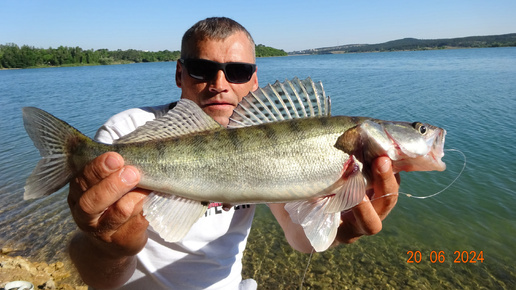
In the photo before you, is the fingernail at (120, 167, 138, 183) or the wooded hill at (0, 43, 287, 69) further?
the wooded hill at (0, 43, 287, 69)

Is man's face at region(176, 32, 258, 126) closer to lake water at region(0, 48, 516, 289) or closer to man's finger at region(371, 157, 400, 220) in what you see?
man's finger at region(371, 157, 400, 220)

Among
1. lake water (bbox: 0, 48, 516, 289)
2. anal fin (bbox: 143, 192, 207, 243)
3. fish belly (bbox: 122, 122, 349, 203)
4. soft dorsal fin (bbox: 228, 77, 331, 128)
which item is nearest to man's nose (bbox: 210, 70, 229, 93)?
soft dorsal fin (bbox: 228, 77, 331, 128)

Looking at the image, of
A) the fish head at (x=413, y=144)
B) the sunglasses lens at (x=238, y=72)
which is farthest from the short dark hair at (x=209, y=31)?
the fish head at (x=413, y=144)

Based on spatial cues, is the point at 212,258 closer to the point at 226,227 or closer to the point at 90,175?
the point at 226,227

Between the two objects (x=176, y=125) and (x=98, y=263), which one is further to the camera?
(x=98, y=263)

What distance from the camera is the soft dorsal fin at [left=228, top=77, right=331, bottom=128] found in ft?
8.98

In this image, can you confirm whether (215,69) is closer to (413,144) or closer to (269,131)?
(269,131)

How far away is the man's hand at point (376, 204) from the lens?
2643mm

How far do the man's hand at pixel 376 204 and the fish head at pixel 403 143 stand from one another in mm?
105

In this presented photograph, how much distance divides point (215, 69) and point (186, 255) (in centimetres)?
213

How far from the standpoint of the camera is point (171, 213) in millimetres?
2568

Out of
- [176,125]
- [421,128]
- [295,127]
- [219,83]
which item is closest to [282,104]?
[295,127]

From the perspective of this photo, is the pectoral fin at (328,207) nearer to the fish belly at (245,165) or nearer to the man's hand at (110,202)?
the fish belly at (245,165)

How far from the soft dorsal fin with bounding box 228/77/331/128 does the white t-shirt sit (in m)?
1.31
